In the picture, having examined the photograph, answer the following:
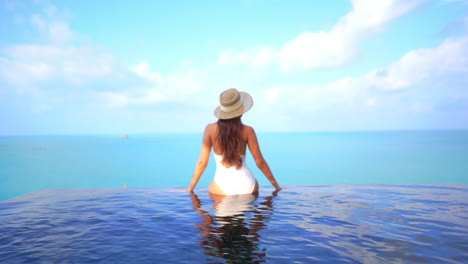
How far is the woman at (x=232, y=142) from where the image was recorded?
214 inches

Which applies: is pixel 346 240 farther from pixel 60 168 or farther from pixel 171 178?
pixel 60 168

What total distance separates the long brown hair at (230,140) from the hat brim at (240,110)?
0.35 feet

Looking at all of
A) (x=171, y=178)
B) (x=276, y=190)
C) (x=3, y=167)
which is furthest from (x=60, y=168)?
(x=276, y=190)

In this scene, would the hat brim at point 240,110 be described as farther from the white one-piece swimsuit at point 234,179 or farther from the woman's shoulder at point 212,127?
the white one-piece swimsuit at point 234,179

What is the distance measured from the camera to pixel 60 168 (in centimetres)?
3922

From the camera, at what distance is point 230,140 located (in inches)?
213

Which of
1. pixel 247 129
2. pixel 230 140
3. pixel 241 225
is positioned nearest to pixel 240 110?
pixel 247 129

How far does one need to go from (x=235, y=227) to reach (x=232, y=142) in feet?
5.50

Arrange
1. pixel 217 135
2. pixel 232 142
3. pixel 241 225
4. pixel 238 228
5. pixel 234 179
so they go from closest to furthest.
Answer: pixel 238 228 < pixel 241 225 < pixel 232 142 < pixel 217 135 < pixel 234 179

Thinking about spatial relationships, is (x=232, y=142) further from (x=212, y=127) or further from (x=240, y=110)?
(x=240, y=110)

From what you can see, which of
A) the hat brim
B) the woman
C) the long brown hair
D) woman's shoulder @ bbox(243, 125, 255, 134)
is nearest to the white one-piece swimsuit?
the woman

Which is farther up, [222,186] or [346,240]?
[222,186]

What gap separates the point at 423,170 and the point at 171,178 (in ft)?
82.0

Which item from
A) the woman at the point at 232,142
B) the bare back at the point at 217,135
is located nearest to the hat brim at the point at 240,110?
the woman at the point at 232,142
